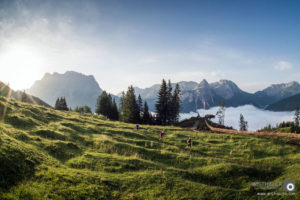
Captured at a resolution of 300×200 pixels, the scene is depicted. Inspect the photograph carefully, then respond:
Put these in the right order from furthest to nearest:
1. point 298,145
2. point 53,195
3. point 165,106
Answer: point 165,106
point 298,145
point 53,195

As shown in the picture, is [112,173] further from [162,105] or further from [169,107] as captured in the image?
[169,107]

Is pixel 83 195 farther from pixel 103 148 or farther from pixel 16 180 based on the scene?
pixel 103 148

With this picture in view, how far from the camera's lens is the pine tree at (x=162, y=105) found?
216 feet

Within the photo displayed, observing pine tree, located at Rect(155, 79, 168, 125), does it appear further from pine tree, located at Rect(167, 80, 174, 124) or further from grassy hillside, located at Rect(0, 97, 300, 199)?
grassy hillside, located at Rect(0, 97, 300, 199)

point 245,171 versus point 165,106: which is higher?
point 165,106

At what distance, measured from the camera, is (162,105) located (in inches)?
2594

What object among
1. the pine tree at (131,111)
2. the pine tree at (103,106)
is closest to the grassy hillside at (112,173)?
the pine tree at (131,111)

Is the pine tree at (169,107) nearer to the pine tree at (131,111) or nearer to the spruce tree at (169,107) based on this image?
the spruce tree at (169,107)

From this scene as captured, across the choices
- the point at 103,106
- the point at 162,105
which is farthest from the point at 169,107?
the point at 103,106

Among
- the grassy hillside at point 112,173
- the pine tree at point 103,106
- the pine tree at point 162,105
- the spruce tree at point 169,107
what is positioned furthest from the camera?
the pine tree at point 103,106

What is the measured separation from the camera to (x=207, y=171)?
47.8 ft

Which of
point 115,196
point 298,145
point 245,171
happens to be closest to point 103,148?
point 115,196

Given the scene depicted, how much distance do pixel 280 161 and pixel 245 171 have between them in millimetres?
7508

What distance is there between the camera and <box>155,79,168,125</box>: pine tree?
65.8 metres
